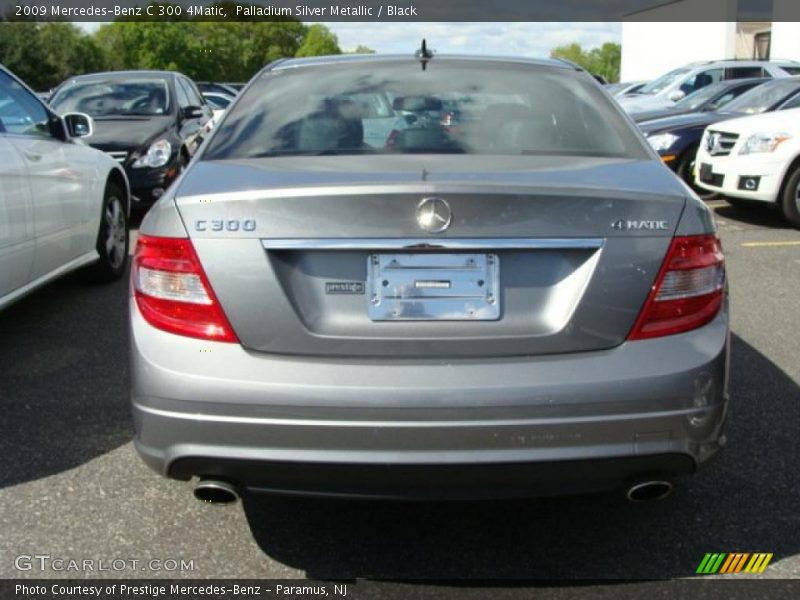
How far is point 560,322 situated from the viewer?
2.51 metres

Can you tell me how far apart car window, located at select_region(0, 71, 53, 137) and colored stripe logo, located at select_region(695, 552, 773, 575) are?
414 centimetres

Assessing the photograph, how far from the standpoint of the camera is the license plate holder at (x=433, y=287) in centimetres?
249

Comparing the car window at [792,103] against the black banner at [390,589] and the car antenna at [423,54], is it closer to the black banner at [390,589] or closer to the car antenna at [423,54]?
the car antenna at [423,54]

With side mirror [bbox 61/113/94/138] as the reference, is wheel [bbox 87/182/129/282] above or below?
below

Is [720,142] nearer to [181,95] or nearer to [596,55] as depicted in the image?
[181,95]

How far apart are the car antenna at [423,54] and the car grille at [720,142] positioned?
638 centimetres

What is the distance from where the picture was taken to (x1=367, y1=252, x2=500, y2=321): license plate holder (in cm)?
249

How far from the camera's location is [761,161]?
897 centimetres

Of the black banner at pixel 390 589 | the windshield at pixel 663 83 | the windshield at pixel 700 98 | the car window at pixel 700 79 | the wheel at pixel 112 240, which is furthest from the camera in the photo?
the windshield at pixel 663 83

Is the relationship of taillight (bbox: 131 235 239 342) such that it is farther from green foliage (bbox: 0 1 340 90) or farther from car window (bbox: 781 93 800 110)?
green foliage (bbox: 0 1 340 90)

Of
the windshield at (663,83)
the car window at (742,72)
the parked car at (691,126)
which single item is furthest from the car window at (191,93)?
the car window at (742,72)

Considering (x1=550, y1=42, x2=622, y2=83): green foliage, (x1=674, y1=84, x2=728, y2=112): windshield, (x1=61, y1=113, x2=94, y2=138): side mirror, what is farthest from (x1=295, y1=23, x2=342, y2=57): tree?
(x1=61, y1=113, x2=94, y2=138): side mirror

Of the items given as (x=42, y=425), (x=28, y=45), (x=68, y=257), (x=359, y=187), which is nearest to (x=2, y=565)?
(x=42, y=425)

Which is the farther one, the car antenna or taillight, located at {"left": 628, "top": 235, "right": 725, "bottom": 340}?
the car antenna
